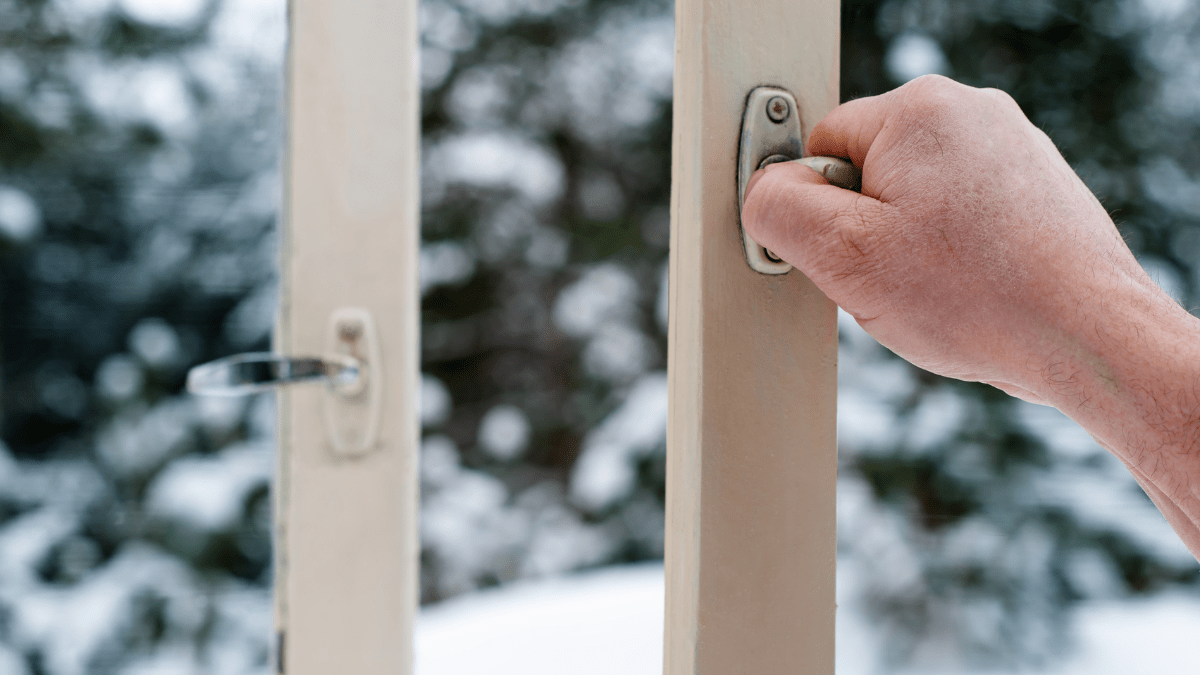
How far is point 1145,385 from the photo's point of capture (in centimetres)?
27

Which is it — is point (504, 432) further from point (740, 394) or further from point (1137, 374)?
point (1137, 374)

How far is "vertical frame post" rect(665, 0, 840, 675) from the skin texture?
0.04 metres

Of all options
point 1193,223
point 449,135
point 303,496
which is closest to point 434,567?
point 449,135

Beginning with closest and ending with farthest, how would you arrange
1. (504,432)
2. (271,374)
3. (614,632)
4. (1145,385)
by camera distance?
1. (1145,385)
2. (271,374)
3. (614,632)
4. (504,432)

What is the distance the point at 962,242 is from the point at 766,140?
0.36 ft

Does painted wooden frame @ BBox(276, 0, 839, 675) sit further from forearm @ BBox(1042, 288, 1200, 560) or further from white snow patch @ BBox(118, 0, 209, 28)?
white snow patch @ BBox(118, 0, 209, 28)

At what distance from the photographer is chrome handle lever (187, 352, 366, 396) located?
38 centimetres

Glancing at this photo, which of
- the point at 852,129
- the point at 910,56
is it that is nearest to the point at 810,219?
the point at 852,129

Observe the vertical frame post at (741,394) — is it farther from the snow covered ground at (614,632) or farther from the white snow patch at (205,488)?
the snow covered ground at (614,632)

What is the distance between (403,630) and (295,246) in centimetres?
28

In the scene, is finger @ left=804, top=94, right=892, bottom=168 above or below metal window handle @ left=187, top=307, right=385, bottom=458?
above

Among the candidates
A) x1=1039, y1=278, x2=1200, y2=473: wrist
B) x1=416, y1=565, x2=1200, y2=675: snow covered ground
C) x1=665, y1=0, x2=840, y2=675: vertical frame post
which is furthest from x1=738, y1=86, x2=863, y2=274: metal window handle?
x1=416, y1=565, x2=1200, y2=675: snow covered ground

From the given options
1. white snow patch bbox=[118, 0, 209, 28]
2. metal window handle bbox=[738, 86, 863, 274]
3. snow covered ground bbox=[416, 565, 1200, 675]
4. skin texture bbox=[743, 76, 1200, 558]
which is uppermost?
white snow patch bbox=[118, 0, 209, 28]

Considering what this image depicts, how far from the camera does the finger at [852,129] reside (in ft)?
0.99
